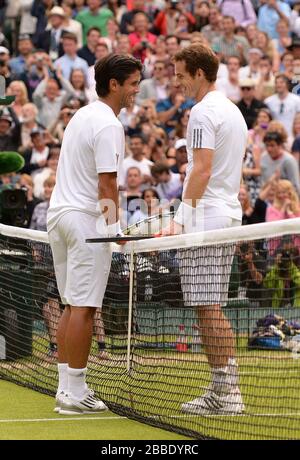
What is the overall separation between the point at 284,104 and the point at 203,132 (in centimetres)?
1151

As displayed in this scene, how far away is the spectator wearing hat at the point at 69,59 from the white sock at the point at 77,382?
531 inches

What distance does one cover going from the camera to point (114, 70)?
826 centimetres

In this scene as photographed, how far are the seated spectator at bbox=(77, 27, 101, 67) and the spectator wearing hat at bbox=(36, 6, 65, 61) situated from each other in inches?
29.7

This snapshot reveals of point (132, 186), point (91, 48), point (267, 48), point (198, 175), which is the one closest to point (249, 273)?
point (198, 175)

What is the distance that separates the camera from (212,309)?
7652 millimetres

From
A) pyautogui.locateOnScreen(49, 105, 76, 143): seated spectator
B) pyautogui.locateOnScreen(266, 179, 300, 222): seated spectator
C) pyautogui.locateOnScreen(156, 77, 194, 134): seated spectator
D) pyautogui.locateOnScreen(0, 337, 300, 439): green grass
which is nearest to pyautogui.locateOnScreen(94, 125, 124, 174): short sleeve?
pyautogui.locateOnScreen(0, 337, 300, 439): green grass

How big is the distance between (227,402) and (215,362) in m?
0.31

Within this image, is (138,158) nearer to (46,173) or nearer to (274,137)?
(46,173)

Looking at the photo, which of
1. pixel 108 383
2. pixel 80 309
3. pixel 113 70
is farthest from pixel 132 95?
pixel 108 383

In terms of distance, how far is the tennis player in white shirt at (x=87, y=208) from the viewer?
8062 mm

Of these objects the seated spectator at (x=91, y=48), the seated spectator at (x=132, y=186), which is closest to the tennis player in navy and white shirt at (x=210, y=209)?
the seated spectator at (x=132, y=186)

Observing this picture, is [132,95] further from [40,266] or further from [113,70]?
[40,266]
